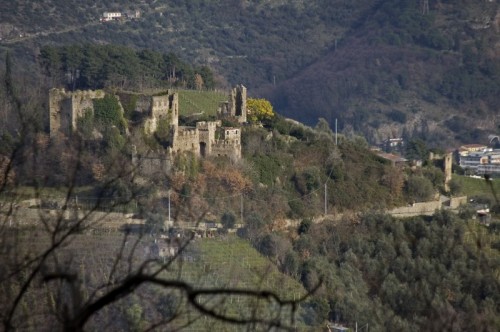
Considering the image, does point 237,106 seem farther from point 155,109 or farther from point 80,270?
point 80,270

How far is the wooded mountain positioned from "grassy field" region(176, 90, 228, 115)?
2698 cm

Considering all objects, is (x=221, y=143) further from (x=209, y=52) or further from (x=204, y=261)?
(x=209, y=52)

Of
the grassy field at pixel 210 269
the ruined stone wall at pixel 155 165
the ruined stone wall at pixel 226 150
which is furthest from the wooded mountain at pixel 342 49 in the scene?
the grassy field at pixel 210 269

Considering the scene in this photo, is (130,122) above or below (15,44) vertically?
below

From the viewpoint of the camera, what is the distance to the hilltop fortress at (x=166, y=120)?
33000 millimetres

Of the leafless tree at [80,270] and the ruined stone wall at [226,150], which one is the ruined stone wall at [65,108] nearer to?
the leafless tree at [80,270]

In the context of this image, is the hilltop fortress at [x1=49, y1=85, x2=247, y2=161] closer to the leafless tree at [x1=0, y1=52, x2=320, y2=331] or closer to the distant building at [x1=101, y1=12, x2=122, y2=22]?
the leafless tree at [x1=0, y1=52, x2=320, y2=331]

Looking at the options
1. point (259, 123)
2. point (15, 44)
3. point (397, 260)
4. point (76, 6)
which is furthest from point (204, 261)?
point (76, 6)

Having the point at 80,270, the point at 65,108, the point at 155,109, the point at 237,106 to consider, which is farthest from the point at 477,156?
the point at 80,270

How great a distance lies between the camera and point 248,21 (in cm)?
9006

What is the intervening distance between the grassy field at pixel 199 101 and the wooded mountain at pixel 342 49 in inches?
1062

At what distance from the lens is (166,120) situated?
33.7 meters

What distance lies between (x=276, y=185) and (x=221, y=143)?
75.9 inches

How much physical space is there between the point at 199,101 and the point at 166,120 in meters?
6.49
